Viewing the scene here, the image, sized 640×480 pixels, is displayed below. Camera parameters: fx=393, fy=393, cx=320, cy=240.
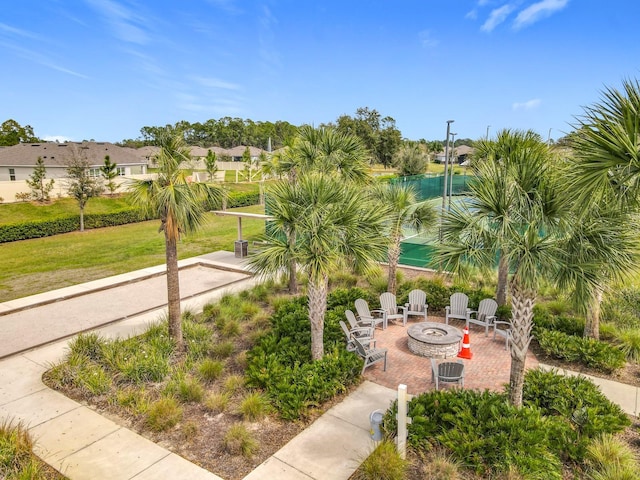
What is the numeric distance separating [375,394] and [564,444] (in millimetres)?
3176

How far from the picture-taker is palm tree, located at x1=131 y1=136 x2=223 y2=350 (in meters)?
8.64

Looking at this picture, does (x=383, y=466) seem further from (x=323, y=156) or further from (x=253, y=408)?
(x=323, y=156)

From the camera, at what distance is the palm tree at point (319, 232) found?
723 cm

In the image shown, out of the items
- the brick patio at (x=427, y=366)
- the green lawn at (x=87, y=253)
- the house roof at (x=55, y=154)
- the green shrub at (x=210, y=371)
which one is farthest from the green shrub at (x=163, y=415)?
the house roof at (x=55, y=154)

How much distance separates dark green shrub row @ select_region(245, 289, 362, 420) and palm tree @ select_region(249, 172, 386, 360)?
1.84 ft

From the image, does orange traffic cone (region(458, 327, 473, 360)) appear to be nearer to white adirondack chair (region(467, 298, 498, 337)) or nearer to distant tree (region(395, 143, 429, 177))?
white adirondack chair (region(467, 298, 498, 337))

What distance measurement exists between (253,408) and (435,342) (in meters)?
4.56

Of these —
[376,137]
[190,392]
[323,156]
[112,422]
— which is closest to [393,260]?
[323,156]

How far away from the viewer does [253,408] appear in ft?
22.3

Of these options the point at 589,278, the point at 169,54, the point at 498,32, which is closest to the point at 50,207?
the point at 169,54

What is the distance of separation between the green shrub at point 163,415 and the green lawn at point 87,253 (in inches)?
313

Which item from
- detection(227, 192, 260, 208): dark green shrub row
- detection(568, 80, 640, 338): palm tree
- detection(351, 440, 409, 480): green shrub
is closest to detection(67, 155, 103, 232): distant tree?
detection(227, 192, 260, 208): dark green shrub row

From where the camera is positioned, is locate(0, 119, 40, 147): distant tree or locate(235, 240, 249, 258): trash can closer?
locate(235, 240, 249, 258): trash can

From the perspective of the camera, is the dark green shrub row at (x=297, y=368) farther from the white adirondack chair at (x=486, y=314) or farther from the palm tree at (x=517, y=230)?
the white adirondack chair at (x=486, y=314)
